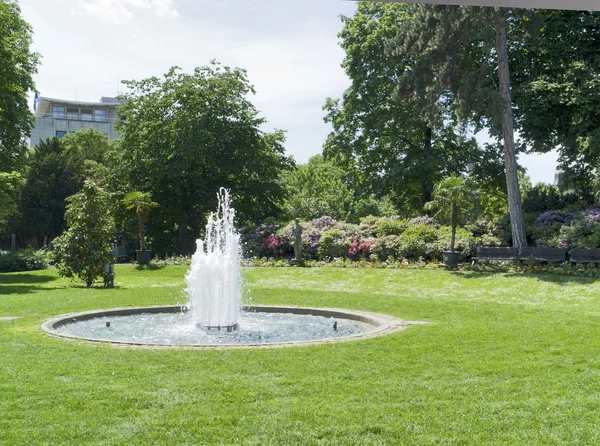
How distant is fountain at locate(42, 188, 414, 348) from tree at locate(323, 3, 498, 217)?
17.2m

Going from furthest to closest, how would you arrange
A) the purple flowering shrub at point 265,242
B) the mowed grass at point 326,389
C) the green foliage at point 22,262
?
the green foliage at point 22,262, the purple flowering shrub at point 265,242, the mowed grass at point 326,389

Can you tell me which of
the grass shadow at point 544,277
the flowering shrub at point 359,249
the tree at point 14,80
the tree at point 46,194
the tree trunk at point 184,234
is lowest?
the grass shadow at point 544,277

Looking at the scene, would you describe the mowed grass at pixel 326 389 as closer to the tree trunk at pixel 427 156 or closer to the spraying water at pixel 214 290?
the spraying water at pixel 214 290

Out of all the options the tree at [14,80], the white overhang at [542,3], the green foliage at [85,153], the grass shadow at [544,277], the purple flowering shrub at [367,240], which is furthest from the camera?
the green foliage at [85,153]

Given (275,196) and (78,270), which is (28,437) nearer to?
(78,270)

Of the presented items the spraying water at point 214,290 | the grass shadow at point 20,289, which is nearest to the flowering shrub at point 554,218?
the spraying water at point 214,290

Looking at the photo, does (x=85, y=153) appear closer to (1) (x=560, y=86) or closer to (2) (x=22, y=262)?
(2) (x=22, y=262)

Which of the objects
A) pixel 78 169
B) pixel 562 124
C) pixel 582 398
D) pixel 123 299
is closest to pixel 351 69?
pixel 562 124

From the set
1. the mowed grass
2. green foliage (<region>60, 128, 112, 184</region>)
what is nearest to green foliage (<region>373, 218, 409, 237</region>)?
the mowed grass

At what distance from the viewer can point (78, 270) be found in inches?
741

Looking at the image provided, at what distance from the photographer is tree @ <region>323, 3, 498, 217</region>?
29.6 m

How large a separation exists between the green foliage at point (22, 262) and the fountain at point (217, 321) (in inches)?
700

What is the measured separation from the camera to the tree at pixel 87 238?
18703 millimetres

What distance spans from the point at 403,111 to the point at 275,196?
8489mm
